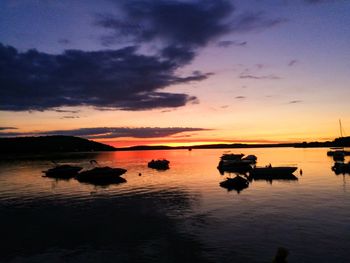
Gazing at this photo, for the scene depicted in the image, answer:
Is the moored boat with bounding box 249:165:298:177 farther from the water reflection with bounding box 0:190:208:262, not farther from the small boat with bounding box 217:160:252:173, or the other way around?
the water reflection with bounding box 0:190:208:262

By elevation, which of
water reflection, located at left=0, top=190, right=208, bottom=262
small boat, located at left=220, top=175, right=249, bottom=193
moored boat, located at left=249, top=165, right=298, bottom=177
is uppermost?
moored boat, located at left=249, top=165, right=298, bottom=177

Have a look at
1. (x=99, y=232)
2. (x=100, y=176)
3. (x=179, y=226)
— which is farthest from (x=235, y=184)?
(x=99, y=232)

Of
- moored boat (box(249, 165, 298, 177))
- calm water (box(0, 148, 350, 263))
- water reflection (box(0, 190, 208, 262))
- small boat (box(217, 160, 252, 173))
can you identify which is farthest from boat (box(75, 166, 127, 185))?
small boat (box(217, 160, 252, 173))

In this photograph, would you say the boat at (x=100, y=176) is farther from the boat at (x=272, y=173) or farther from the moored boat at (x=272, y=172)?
the moored boat at (x=272, y=172)

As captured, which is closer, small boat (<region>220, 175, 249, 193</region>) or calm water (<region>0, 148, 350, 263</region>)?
calm water (<region>0, 148, 350, 263</region>)

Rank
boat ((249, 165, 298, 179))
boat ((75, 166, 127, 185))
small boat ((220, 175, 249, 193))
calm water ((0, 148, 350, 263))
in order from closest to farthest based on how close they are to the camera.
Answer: calm water ((0, 148, 350, 263)), small boat ((220, 175, 249, 193)), boat ((75, 166, 127, 185)), boat ((249, 165, 298, 179))

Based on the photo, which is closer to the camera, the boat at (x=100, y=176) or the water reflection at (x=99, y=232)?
the water reflection at (x=99, y=232)

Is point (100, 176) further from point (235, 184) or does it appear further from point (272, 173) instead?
point (272, 173)

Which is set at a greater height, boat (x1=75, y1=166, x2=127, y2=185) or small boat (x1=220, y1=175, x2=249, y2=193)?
boat (x1=75, y1=166, x2=127, y2=185)

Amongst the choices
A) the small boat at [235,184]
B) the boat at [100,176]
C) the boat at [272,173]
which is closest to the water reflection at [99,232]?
the small boat at [235,184]

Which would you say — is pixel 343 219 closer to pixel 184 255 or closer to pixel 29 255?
pixel 184 255

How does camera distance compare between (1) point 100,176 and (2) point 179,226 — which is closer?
(2) point 179,226

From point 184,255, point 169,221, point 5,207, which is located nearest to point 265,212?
point 169,221

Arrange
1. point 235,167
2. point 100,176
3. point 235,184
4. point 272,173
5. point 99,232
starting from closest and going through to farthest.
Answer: point 99,232 → point 235,184 → point 100,176 → point 272,173 → point 235,167
